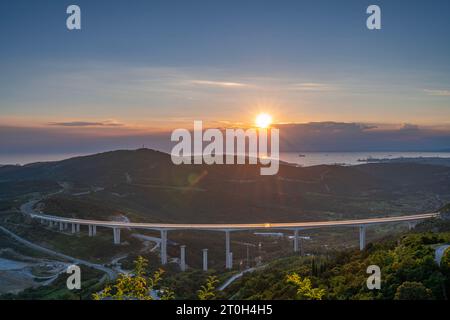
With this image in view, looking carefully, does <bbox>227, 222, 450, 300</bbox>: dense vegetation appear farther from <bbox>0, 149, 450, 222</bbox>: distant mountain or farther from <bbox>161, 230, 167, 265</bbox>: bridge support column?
<bbox>0, 149, 450, 222</bbox>: distant mountain

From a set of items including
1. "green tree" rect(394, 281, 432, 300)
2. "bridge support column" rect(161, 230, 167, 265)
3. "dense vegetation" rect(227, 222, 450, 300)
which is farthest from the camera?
"bridge support column" rect(161, 230, 167, 265)

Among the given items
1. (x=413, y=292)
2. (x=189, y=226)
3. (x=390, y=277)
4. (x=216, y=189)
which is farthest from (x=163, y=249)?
(x=216, y=189)

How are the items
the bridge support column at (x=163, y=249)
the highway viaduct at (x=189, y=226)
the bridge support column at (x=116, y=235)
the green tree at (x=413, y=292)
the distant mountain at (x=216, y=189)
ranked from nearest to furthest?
1. the green tree at (x=413, y=292)
2. the bridge support column at (x=163, y=249)
3. the bridge support column at (x=116, y=235)
4. the highway viaduct at (x=189, y=226)
5. the distant mountain at (x=216, y=189)

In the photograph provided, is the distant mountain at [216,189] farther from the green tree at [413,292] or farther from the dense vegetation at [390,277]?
the green tree at [413,292]

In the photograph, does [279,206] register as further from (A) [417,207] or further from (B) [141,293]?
(B) [141,293]

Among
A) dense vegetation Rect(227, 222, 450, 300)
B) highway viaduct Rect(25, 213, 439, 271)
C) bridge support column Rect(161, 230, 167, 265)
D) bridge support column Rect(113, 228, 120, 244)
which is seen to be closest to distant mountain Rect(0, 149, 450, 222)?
highway viaduct Rect(25, 213, 439, 271)

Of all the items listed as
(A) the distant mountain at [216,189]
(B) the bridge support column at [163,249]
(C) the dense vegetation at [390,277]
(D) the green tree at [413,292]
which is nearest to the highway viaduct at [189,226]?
(B) the bridge support column at [163,249]
